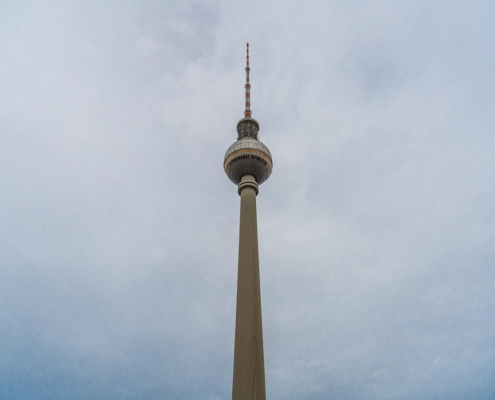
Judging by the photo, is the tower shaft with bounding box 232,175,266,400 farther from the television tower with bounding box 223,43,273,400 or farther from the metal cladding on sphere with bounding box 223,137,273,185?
the metal cladding on sphere with bounding box 223,137,273,185

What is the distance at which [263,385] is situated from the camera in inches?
2132

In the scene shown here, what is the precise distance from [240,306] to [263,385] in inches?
403

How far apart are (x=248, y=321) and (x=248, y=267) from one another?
7.78m

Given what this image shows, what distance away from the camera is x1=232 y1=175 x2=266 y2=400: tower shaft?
53344 mm

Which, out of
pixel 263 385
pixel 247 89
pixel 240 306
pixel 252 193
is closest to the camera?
pixel 263 385

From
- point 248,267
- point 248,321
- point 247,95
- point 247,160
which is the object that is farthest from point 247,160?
point 248,321

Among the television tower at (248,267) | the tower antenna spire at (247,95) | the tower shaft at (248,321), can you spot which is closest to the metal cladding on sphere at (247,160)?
the television tower at (248,267)

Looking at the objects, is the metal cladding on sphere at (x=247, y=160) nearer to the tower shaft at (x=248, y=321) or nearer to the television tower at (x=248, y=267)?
the television tower at (x=248, y=267)

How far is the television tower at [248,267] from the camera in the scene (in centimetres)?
5378

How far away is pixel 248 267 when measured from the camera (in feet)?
202

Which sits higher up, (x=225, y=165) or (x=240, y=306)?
(x=225, y=165)

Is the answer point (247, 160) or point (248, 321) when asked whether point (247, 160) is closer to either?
point (247, 160)

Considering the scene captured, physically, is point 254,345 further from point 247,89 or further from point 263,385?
point 247,89

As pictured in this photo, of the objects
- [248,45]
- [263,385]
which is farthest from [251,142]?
[263,385]
